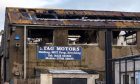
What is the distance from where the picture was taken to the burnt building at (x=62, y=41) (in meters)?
35.0

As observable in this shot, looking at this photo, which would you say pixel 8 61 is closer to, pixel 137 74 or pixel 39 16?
pixel 39 16

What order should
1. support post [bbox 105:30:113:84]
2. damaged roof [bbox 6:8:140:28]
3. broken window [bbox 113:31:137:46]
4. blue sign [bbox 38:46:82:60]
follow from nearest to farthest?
support post [bbox 105:30:113:84], blue sign [bbox 38:46:82:60], damaged roof [bbox 6:8:140:28], broken window [bbox 113:31:137:46]

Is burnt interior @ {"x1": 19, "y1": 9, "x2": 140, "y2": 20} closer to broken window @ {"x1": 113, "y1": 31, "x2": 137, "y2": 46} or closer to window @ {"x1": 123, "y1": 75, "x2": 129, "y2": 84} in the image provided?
broken window @ {"x1": 113, "y1": 31, "x2": 137, "y2": 46}

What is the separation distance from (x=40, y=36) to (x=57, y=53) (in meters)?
3.46

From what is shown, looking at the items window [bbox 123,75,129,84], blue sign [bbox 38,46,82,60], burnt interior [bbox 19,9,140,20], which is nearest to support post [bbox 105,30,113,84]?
blue sign [bbox 38,46,82,60]

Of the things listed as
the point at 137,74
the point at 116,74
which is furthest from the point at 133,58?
the point at 116,74

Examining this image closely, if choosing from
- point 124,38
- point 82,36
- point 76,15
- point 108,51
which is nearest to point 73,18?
point 76,15

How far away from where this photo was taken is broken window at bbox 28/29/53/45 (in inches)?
1432

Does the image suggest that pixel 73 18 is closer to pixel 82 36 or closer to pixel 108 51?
pixel 82 36

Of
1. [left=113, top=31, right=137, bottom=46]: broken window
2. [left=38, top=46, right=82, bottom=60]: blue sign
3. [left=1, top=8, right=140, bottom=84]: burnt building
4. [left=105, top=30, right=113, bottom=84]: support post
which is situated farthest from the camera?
[left=113, top=31, right=137, bottom=46]: broken window

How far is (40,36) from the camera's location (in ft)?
125

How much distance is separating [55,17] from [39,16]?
1.38 m

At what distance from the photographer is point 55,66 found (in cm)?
3534

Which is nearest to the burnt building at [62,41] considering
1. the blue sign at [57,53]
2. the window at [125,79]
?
the blue sign at [57,53]
